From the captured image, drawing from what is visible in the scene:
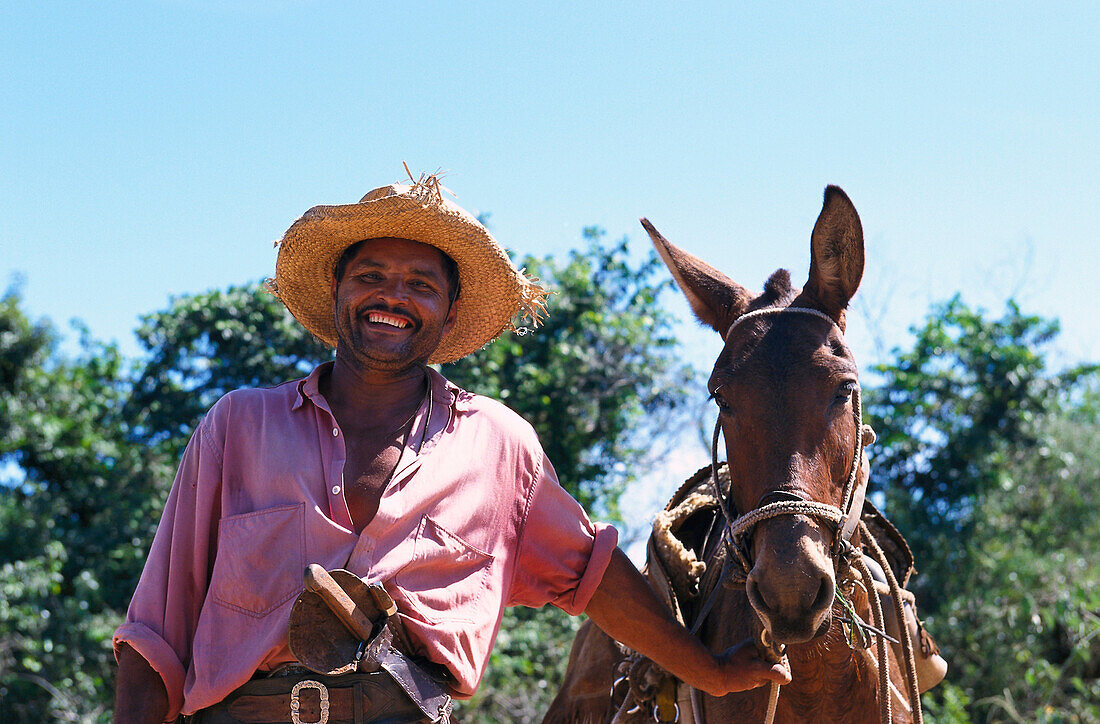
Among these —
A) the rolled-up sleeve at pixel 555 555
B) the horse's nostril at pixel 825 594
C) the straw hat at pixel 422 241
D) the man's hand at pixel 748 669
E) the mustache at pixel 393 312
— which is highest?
the straw hat at pixel 422 241

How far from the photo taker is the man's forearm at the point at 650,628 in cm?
303

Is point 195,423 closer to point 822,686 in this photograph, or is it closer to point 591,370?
point 591,370

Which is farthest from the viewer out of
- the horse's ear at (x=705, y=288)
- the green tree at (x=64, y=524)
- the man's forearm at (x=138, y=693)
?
the green tree at (x=64, y=524)

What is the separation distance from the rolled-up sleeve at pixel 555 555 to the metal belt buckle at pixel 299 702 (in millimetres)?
820

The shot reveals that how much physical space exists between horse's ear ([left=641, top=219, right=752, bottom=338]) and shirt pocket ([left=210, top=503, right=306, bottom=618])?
1517 millimetres

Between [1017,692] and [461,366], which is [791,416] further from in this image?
[1017,692]

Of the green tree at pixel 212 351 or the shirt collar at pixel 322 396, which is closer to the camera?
the shirt collar at pixel 322 396

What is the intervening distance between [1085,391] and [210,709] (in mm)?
12950

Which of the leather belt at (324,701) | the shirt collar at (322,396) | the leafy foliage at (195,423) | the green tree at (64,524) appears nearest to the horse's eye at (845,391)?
the shirt collar at (322,396)

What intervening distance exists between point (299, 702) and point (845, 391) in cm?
176

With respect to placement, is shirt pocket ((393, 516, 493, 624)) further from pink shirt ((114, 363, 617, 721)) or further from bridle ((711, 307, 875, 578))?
bridle ((711, 307, 875, 578))

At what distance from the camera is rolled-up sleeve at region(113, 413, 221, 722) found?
2583 mm

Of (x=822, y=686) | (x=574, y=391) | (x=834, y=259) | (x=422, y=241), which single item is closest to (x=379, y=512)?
(x=422, y=241)

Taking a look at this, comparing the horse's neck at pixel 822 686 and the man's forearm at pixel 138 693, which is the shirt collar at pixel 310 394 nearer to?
the man's forearm at pixel 138 693
